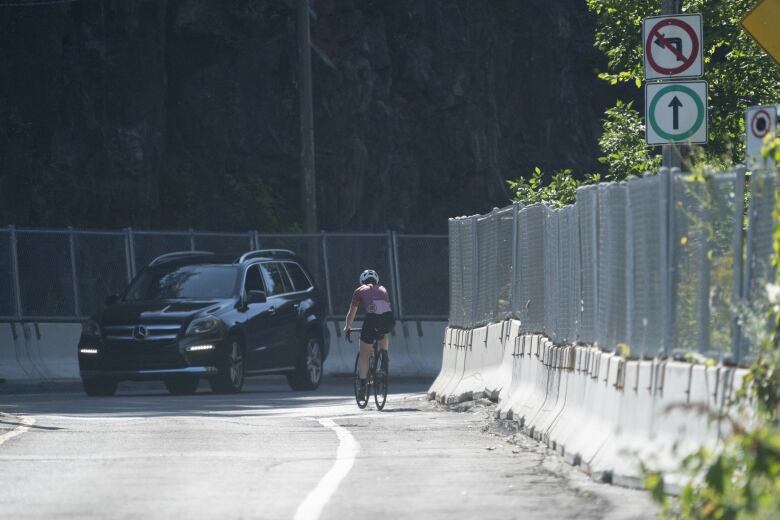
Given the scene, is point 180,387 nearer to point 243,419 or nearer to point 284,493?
point 243,419

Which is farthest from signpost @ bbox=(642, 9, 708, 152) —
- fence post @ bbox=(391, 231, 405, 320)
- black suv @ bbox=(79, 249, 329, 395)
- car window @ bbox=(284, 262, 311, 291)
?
fence post @ bbox=(391, 231, 405, 320)

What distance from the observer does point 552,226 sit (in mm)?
16328

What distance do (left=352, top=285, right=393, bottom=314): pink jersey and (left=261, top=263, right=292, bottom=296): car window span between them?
14.5ft

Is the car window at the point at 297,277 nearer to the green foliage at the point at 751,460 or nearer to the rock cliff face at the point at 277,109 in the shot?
the rock cliff face at the point at 277,109

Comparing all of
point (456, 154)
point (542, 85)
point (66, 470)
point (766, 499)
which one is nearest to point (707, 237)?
point (766, 499)

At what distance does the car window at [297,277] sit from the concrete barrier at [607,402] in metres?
7.87

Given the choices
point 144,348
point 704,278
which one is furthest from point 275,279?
point 704,278

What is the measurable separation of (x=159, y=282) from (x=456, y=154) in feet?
69.3

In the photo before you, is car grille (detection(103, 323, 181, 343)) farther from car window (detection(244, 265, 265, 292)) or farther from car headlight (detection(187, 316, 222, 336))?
car window (detection(244, 265, 265, 292))

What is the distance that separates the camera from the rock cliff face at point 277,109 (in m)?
37.5

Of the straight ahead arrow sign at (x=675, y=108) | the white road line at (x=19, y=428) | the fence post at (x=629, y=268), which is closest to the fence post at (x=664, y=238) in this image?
the fence post at (x=629, y=268)

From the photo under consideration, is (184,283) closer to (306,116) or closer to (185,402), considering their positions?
(185,402)

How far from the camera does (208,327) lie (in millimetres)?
23719

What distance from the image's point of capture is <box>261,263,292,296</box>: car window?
84.5 ft
